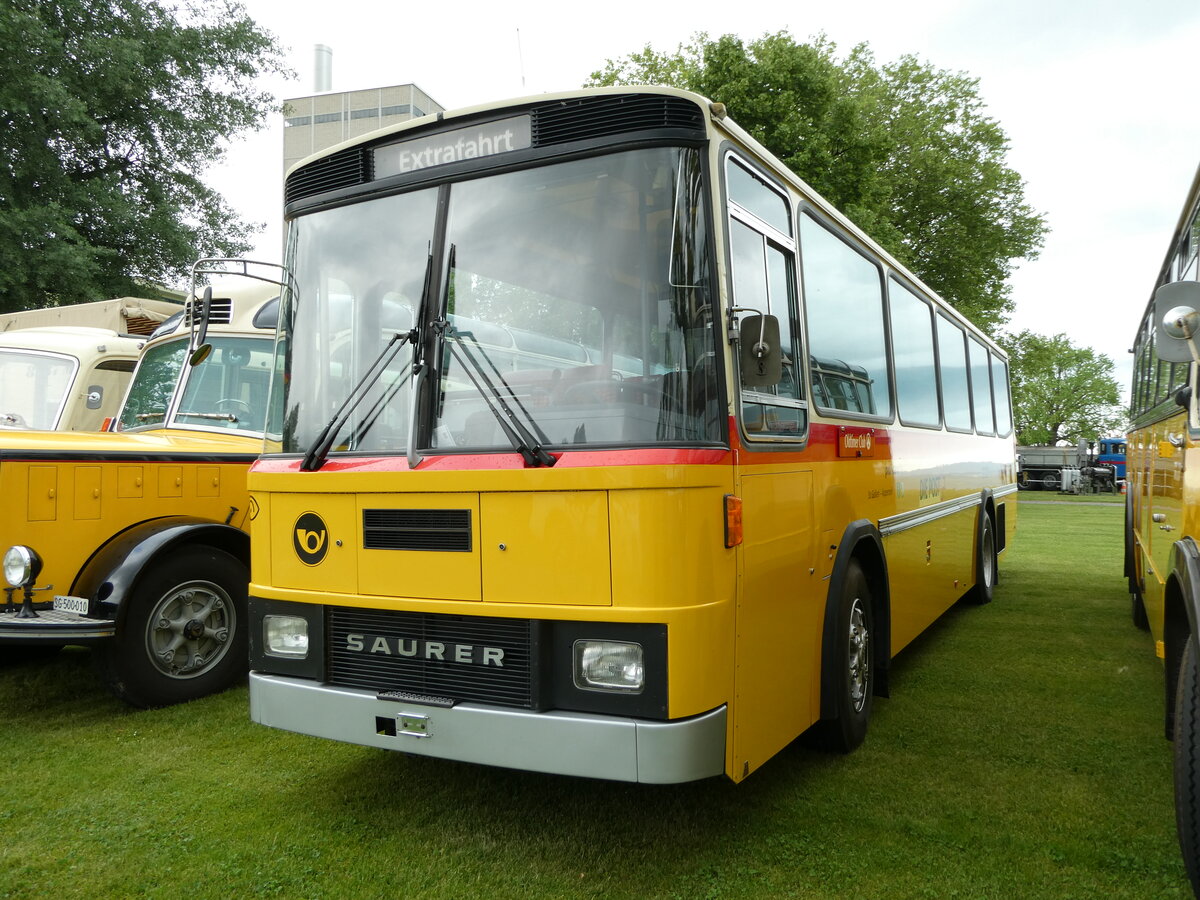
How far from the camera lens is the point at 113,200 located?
18.4 m

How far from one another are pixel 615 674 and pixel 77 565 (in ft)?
12.5

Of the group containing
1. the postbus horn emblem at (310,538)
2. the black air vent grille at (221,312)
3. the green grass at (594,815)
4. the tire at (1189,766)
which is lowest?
the green grass at (594,815)

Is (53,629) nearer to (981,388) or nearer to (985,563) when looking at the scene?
(985,563)

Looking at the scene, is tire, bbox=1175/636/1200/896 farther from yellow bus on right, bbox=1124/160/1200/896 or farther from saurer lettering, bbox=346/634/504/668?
saurer lettering, bbox=346/634/504/668

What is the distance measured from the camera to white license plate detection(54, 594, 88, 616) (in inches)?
197

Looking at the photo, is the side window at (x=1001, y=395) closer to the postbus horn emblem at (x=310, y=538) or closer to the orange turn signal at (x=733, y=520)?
the orange turn signal at (x=733, y=520)

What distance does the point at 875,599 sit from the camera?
5078mm

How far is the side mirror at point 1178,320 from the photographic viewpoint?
119 inches

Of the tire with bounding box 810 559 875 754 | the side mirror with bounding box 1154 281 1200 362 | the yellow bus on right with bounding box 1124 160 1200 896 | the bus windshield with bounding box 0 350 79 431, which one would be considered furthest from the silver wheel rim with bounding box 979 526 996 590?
the bus windshield with bounding box 0 350 79 431

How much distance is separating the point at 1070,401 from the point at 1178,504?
236 feet

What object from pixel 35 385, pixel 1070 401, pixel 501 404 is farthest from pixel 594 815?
pixel 1070 401

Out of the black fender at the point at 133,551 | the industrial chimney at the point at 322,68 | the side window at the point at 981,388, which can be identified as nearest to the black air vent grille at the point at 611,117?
the black fender at the point at 133,551

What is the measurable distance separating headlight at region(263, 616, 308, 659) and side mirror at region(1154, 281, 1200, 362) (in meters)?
3.39

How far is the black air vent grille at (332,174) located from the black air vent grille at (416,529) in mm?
1469
